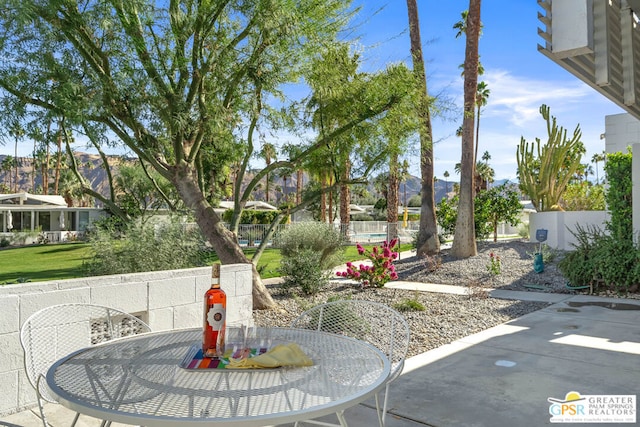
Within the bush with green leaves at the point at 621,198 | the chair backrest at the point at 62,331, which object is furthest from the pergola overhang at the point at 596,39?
the bush with green leaves at the point at 621,198

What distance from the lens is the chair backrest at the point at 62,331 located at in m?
2.56

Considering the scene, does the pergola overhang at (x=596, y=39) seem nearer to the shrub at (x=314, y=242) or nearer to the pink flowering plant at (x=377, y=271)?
the pink flowering plant at (x=377, y=271)

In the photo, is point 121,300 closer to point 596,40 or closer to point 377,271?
point 596,40

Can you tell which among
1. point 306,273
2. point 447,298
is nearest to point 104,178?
point 306,273

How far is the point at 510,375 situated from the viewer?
13.3 feet

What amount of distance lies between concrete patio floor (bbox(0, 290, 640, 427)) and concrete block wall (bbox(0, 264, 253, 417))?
1.05ft

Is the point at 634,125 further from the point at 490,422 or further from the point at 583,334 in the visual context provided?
the point at 490,422

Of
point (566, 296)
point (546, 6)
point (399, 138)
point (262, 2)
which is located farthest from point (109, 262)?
point (566, 296)

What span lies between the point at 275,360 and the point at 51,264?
1581 cm

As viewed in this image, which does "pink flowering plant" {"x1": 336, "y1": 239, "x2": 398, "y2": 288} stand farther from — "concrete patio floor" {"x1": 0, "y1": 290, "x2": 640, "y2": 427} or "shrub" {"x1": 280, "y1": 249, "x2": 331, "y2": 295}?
"concrete patio floor" {"x1": 0, "y1": 290, "x2": 640, "y2": 427}

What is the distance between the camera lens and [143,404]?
173cm

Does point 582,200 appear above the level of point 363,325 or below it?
above

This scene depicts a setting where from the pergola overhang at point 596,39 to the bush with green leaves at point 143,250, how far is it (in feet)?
16.9

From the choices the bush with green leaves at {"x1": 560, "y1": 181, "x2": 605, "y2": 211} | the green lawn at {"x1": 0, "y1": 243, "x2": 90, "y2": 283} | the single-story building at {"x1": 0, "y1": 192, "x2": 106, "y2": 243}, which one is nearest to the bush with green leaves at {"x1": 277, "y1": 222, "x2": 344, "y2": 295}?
the green lawn at {"x1": 0, "y1": 243, "x2": 90, "y2": 283}
